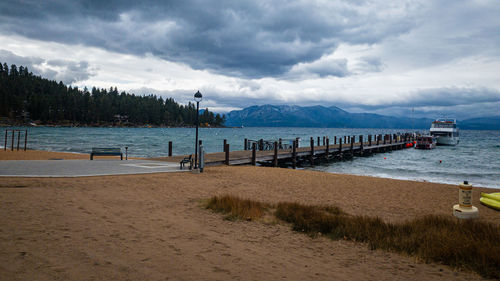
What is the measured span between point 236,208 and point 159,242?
3077 mm

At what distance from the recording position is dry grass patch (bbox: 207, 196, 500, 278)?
Answer: 542cm

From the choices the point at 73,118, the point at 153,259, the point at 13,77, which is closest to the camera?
the point at 153,259

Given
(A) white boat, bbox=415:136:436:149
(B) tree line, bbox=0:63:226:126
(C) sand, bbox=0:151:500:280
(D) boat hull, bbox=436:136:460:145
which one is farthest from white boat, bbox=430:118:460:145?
(B) tree line, bbox=0:63:226:126

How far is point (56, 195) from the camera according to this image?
9039 millimetres

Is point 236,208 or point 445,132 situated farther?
point 445,132

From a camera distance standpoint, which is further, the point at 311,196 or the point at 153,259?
the point at 311,196

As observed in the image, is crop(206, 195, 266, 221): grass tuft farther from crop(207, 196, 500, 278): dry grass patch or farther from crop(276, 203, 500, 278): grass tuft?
crop(276, 203, 500, 278): grass tuft

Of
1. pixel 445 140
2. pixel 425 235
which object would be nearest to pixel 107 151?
pixel 425 235

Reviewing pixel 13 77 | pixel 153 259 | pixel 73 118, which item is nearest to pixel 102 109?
pixel 73 118

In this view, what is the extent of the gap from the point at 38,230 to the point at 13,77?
18890 centimetres

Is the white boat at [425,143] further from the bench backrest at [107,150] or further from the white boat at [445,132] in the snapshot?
the bench backrest at [107,150]

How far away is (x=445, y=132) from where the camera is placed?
61000 millimetres

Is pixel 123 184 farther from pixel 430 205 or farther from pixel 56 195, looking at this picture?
pixel 430 205

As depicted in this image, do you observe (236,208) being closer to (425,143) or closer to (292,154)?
(292,154)
